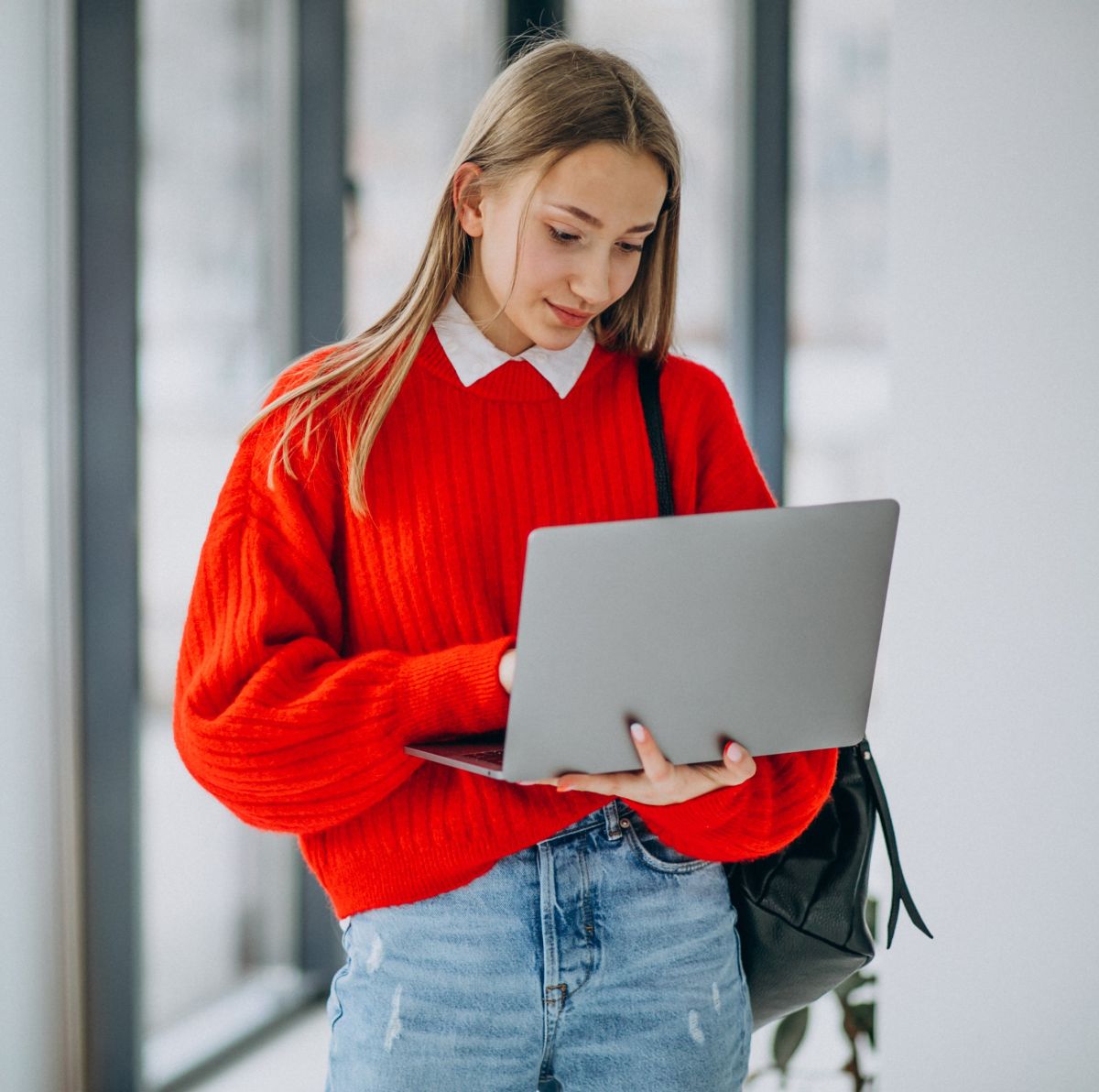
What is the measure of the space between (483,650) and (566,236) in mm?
388

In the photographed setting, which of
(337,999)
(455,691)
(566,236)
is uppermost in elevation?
(566,236)

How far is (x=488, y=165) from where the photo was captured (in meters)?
1.09

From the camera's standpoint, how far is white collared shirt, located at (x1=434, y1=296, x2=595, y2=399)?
111 cm

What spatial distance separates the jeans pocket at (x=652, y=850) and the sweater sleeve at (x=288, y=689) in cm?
16

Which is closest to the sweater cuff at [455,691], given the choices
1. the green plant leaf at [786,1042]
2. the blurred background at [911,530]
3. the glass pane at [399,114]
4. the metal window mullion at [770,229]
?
the blurred background at [911,530]

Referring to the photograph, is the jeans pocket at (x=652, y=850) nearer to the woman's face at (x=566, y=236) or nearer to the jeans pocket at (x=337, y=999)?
the jeans pocket at (x=337, y=999)

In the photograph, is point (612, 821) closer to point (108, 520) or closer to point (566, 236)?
point (566, 236)

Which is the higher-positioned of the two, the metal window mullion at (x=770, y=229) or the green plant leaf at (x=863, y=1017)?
Result: the metal window mullion at (x=770, y=229)

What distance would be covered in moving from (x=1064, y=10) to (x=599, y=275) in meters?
1.03

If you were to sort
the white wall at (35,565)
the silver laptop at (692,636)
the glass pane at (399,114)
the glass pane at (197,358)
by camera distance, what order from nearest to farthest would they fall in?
the silver laptop at (692,636), the white wall at (35,565), the glass pane at (197,358), the glass pane at (399,114)

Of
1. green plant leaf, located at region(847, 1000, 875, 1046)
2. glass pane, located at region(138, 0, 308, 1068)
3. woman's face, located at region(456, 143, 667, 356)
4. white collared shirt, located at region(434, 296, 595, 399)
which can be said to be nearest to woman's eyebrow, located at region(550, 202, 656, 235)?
woman's face, located at region(456, 143, 667, 356)

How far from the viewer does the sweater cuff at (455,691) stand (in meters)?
0.96

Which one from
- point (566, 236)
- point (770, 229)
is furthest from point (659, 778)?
point (770, 229)

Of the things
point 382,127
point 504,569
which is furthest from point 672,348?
point 382,127
